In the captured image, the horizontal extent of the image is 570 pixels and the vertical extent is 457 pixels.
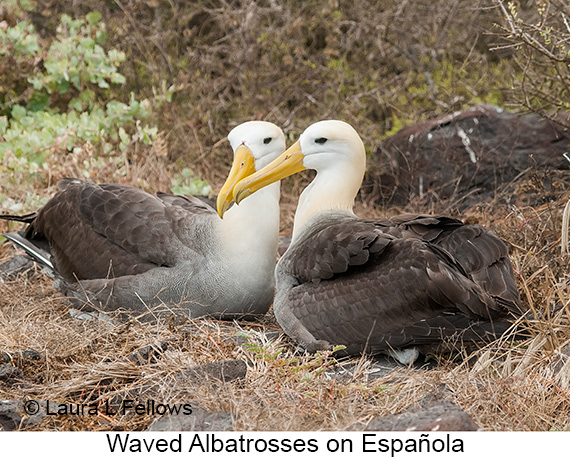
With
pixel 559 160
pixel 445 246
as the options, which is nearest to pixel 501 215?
pixel 559 160

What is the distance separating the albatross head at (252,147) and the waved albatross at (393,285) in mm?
198

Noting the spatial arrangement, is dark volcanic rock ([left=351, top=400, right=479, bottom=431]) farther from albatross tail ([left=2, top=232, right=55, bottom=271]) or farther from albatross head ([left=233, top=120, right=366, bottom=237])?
albatross tail ([left=2, top=232, right=55, bottom=271])

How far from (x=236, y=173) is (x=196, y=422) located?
1828mm

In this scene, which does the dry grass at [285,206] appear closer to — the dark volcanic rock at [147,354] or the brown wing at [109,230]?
the dark volcanic rock at [147,354]

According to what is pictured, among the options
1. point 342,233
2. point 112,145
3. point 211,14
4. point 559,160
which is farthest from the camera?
point 211,14

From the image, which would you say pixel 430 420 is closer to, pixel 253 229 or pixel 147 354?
pixel 147 354

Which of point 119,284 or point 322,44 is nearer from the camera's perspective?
point 119,284

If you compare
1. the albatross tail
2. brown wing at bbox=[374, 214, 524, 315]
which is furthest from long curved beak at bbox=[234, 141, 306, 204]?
the albatross tail

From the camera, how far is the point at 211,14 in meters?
8.06

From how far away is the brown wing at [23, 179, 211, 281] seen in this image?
4531mm

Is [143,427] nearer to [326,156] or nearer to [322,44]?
[326,156]

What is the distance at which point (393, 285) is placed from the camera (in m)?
3.79

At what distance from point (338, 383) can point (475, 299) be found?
0.75 meters

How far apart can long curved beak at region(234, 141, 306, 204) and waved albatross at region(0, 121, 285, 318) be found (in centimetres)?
9
